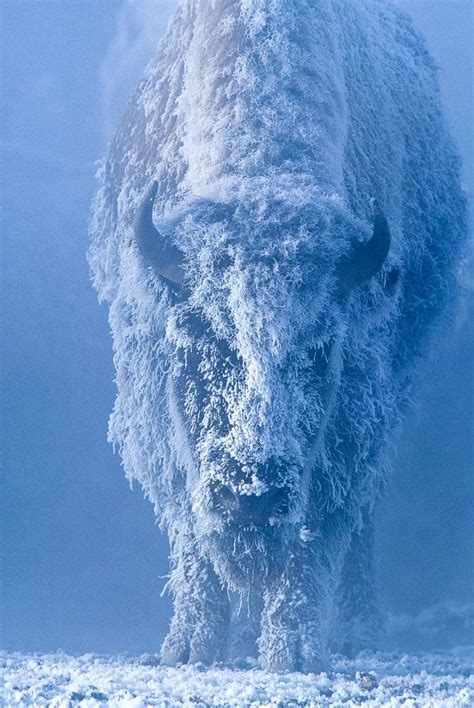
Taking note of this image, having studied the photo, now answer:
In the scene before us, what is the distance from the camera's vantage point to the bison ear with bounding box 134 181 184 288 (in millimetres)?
2828

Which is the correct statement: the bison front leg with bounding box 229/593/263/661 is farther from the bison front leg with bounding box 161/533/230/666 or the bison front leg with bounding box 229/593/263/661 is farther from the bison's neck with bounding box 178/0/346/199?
the bison's neck with bounding box 178/0/346/199

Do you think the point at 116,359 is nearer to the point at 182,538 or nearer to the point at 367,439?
the point at 182,538

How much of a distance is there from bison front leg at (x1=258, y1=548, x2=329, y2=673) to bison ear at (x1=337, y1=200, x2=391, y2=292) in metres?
1.23

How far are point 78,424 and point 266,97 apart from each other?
3.92m

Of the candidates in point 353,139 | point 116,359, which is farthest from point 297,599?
point 353,139

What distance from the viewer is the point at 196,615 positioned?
3.65 m

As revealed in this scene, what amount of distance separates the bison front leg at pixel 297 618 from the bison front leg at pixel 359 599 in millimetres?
915

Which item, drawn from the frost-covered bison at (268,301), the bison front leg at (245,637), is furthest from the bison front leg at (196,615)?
the bison front leg at (245,637)

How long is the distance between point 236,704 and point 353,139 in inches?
95.7

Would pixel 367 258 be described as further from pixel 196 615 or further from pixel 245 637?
pixel 245 637

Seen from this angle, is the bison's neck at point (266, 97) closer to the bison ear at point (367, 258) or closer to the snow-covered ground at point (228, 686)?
the bison ear at point (367, 258)

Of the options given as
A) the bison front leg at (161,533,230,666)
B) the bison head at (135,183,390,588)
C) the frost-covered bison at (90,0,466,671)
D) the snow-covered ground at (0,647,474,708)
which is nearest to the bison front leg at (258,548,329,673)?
the frost-covered bison at (90,0,466,671)

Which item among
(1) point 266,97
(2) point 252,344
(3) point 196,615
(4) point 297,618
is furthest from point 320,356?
(3) point 196,615

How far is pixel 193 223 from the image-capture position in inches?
112
